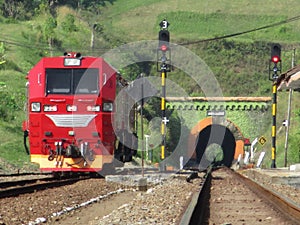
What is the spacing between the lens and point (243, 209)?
10695mm

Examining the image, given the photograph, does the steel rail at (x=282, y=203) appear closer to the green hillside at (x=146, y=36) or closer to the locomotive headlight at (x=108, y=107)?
the locomotive headlight at (x=108, y=107)

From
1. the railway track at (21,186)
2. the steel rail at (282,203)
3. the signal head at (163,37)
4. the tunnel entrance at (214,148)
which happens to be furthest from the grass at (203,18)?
the steel rail at (282,203)

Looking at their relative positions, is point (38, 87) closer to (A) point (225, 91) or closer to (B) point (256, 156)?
(B) point (256, 156)

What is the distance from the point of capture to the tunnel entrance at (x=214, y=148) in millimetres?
48875

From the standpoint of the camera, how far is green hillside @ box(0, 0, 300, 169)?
121ft

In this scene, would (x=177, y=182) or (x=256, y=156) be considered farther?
(x=256, y=156)

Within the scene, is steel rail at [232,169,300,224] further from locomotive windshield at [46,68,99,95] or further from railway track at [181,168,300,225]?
locomotive windshield at [46,68,99,95]

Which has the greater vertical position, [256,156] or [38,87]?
[38,87]

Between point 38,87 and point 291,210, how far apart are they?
9729 mm

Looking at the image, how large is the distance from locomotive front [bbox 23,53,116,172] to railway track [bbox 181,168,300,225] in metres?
4.24

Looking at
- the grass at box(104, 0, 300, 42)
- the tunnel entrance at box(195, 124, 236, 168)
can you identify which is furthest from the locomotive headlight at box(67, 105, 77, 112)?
the grass at box(104, 0, 300, 42)

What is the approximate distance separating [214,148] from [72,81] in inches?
1365

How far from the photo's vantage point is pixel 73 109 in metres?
17.4

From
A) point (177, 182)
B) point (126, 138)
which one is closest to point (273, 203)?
point (177, 182)
